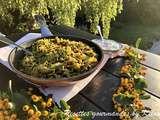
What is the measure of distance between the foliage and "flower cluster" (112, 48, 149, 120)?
5.78ft

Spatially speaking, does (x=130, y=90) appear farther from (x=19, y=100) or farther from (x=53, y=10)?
(x=53, y=10)

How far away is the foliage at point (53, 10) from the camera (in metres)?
3.08

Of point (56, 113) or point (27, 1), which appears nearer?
point (56, 113)

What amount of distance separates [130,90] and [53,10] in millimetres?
→ 2124

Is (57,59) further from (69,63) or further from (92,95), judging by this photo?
(92,95)

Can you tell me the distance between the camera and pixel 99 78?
1.37 m

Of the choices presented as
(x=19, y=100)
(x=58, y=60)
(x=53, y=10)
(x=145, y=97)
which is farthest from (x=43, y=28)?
(x=53, y=10)

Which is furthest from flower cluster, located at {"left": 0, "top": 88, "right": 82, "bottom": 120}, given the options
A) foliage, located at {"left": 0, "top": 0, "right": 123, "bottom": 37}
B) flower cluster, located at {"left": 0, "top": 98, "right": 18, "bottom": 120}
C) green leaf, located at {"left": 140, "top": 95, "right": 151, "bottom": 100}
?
foliage, located at {"left": 0, "top": 0, "right": 123, "bottom": 37}

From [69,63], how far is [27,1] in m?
2.01

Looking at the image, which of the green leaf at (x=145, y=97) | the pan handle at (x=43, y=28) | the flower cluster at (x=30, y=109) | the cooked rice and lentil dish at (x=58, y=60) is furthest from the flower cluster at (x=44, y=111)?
the pan handle at (x=43, y=28)

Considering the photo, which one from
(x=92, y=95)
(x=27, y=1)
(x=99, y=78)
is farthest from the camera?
(x=27, y=1)

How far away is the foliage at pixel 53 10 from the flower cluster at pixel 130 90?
1.76 meters

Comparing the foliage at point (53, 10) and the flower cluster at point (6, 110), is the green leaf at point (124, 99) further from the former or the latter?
the foliage at point (53, 10)

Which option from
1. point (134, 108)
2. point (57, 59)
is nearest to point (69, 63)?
point (57, 59)
